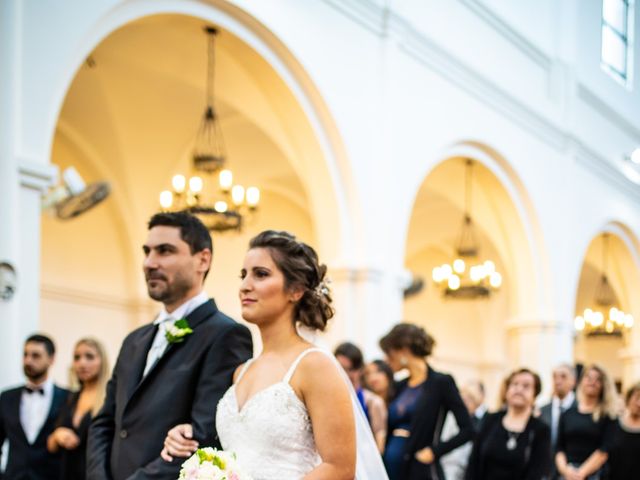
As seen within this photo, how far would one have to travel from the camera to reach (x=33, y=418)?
6035mm

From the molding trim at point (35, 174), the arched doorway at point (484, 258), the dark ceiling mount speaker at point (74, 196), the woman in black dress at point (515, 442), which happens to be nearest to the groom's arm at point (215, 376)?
the molding trim at point (35, 174)

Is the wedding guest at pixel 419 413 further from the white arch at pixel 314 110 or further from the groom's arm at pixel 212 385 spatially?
the white arch at pixel 314 110

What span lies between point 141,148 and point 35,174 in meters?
6.83

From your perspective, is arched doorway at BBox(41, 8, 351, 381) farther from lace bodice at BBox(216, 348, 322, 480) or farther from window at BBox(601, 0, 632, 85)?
lace bodice at BBox(216, 348, 322, 480)

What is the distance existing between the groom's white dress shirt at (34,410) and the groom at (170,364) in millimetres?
2115

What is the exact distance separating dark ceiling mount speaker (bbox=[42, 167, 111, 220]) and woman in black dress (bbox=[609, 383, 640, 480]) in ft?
18.4

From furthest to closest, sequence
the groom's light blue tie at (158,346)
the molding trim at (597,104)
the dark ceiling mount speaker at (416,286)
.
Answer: the dark ceiling mount speaker at (416,286)
the molding trim at (597,104)
the groom's light blue tie at (158,346)

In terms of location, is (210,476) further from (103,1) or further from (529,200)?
(529,200)

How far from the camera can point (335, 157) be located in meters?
10.8

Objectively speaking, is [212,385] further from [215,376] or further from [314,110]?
[314,110]

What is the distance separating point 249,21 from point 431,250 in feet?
44.8

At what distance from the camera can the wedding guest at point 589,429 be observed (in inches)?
315

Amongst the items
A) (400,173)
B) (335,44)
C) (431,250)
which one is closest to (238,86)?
(335,44)

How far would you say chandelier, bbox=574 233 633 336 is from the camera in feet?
63.2
